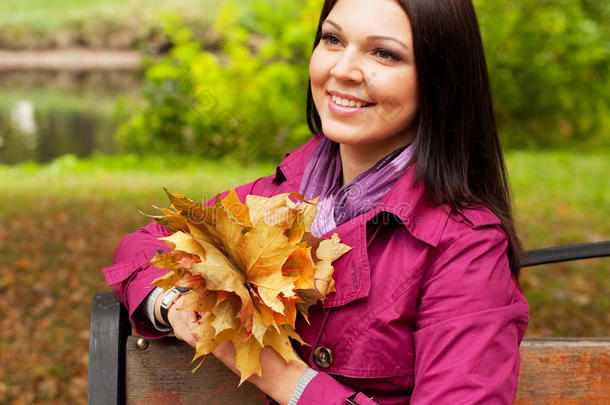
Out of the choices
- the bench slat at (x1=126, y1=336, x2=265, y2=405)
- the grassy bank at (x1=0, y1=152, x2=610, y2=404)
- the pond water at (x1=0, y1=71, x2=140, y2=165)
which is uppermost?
the bench slat at (x1=126, y1=336, x2=265, y2=405)

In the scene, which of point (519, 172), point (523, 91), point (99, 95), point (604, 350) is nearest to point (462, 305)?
point (604, 350)

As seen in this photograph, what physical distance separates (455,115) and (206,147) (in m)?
6.82

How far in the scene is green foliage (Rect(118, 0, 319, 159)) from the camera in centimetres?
693

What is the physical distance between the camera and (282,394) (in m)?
1.36

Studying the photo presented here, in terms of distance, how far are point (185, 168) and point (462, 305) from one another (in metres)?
6.90

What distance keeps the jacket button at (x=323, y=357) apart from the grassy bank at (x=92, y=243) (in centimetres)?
135

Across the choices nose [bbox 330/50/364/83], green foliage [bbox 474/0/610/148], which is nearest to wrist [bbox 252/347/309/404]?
nose [bbox 330/50/364/83]

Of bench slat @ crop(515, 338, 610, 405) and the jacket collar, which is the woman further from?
bench slat @ crop(515, 338, 610, 405)

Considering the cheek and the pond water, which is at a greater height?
the cheek

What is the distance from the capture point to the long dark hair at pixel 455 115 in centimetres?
139

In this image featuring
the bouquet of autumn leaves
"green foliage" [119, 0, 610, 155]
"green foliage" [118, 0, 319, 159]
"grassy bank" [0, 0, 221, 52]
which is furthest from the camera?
"grassy bank" [0, 0, 221, 52]

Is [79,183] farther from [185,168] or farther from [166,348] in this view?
[166,348]

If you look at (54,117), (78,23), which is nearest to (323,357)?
(54,117)

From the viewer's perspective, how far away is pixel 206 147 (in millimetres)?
8102
